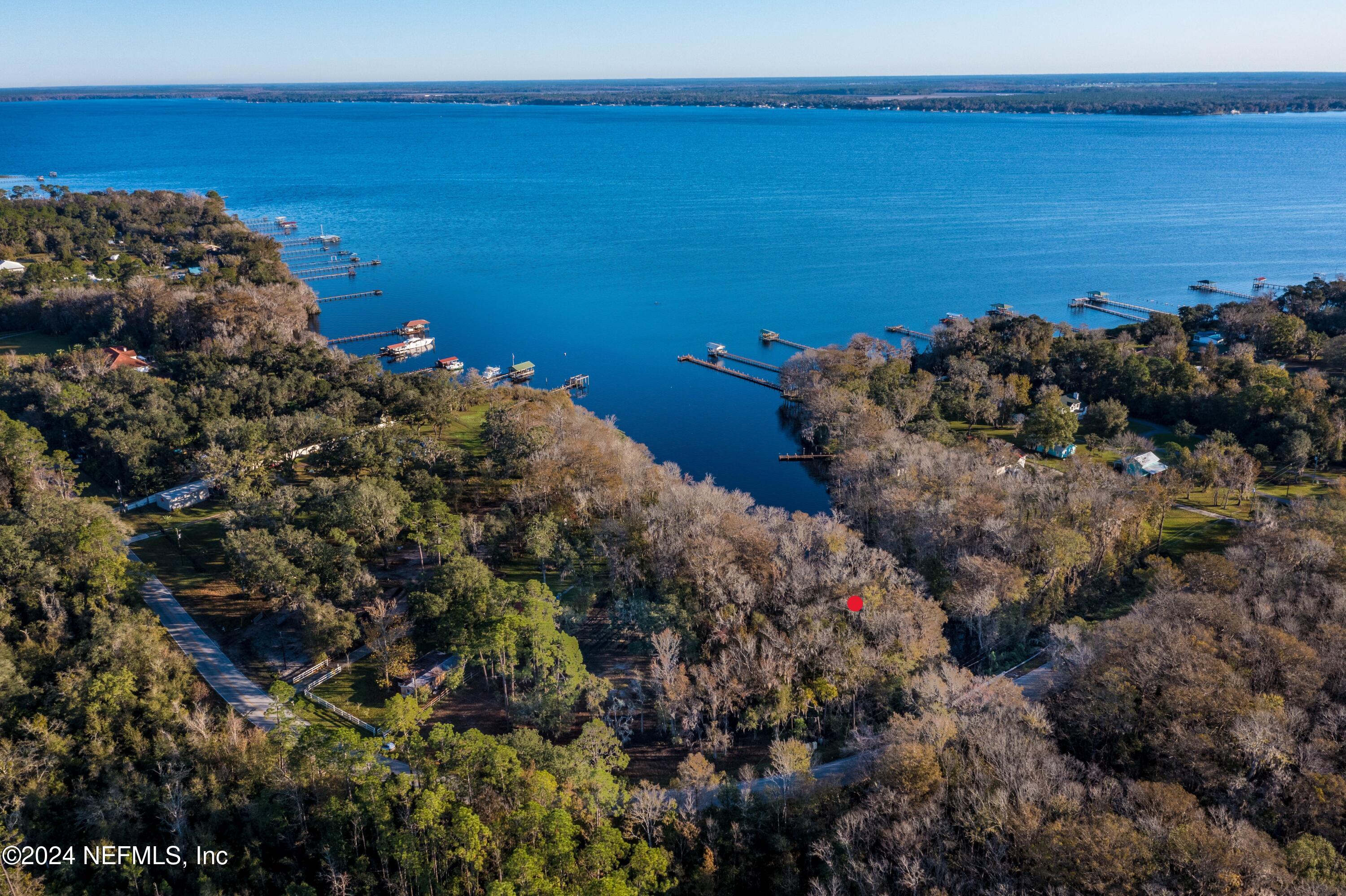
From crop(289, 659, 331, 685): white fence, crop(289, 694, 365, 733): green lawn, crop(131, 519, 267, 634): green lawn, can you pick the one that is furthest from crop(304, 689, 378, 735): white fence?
crop(131, 519, 267, 634): green lawn

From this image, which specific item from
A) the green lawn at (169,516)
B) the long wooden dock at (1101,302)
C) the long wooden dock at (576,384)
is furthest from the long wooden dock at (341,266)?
the long wooden dock at (1101,302)

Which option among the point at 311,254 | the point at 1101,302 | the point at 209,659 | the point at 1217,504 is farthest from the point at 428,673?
the point at 311,254

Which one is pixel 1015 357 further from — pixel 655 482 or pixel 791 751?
pixel 791 751

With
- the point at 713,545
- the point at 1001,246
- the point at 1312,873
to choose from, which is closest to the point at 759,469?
the point at 713,545

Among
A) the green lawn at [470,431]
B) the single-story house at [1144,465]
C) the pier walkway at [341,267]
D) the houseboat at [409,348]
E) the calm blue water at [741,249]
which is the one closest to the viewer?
the single-story house at [1144,465]

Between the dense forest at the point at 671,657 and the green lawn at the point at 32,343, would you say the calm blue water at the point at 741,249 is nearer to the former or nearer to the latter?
the dense forest at the point at 671,657
